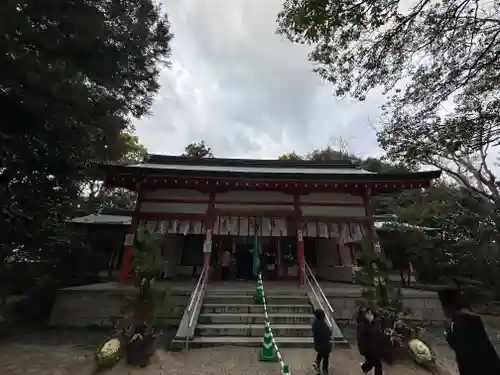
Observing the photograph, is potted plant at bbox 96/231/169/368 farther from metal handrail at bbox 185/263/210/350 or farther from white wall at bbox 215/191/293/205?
white wall at bbox 215/191/293/205

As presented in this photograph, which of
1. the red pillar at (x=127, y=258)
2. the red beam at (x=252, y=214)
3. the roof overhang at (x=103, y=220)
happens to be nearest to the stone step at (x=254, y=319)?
the red pillar at (x=127, y=258)

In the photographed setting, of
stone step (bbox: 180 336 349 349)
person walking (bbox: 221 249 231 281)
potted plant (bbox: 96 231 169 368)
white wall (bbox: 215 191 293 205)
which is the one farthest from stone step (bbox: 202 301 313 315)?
person walking (bbox: 221 249 231 281)

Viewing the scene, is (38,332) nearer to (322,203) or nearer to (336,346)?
(336,346)

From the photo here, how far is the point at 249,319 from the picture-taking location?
7.95 meters

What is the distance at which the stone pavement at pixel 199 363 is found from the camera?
5.78 meters

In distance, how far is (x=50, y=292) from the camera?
1091 cm

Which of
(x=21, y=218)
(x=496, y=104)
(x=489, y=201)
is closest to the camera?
(x=496, y=104)

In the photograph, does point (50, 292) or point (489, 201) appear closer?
point (50, 292)

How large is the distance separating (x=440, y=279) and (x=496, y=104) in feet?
37.8

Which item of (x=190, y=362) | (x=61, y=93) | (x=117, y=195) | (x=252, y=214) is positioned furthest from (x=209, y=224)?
(x=117, y=195)

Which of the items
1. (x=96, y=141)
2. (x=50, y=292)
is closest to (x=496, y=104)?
(x=96, y=141)

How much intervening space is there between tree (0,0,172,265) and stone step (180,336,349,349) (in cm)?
511

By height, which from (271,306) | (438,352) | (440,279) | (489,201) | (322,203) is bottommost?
(438,352)

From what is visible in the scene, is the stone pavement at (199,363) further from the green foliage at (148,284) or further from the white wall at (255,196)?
the white wall at (255,196)
